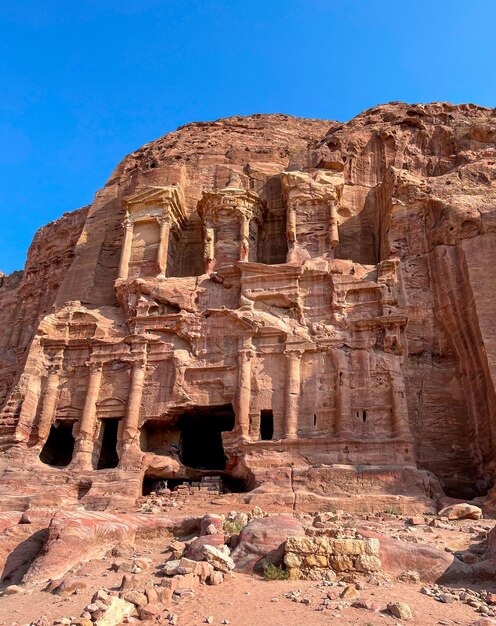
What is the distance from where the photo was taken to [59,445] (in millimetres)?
26094

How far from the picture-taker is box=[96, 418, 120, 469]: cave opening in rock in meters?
24.4

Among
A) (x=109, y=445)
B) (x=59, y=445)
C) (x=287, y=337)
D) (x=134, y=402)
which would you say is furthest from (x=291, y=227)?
(x=59, y=445)

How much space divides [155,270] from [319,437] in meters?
11.7

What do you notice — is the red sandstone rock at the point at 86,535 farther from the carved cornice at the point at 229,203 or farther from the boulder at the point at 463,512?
the carved cornice at the point at 229,203

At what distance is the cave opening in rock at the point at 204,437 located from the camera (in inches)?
964

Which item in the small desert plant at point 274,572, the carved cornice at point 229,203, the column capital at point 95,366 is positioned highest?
the carved cornice at point 229,203

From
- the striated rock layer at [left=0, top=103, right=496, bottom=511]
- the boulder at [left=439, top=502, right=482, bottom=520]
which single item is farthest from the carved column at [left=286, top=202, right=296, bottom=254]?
the boulder at [left=439, top=502, right=482, bottom=520]

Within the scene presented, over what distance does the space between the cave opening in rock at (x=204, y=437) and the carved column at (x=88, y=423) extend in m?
3.66

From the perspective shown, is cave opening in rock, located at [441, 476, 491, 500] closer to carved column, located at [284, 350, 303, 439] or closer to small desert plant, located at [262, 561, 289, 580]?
carved column, located at [284, 350, 303, 439]

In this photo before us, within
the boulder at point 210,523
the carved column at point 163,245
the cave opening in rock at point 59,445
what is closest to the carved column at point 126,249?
the carved column at point 163,245

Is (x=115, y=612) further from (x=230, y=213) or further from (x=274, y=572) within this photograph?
(x=230, y=213)

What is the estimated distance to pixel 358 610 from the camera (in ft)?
28.1

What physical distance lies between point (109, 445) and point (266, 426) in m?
A: 7.08

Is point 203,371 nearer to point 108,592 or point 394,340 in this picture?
point 394,340
